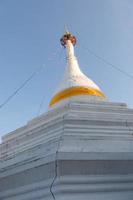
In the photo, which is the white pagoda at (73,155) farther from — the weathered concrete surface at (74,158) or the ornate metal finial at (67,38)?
the ornate metal finial at (67,38)

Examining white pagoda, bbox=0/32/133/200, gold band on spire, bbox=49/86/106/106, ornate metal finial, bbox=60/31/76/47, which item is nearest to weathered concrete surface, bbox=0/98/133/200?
white pagoda, bbox=0/32/133/200

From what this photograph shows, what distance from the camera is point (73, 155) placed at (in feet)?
19.5

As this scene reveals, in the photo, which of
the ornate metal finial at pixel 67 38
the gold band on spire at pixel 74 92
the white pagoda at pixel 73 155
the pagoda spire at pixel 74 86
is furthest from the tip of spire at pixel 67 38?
the white pagoda at pixel 73 155

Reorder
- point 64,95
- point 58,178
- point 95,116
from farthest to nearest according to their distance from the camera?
point 64,95 < point 95,116 < point 58,178

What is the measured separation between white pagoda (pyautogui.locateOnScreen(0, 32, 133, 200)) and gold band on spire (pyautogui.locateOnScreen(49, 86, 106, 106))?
3.76 feet

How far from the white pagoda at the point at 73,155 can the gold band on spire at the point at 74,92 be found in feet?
3.76

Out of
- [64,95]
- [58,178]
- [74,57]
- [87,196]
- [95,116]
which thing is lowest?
[87,196]

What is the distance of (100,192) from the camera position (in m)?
5.96

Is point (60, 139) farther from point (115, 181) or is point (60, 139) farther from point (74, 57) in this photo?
point (74, 57)

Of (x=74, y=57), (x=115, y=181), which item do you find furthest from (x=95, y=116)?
(x=74, y=57)

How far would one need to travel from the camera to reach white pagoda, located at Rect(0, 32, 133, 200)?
5891 mm

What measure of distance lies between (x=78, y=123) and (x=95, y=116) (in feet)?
1.83

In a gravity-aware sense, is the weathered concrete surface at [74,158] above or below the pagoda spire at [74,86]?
below

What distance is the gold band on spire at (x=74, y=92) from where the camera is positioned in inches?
366
